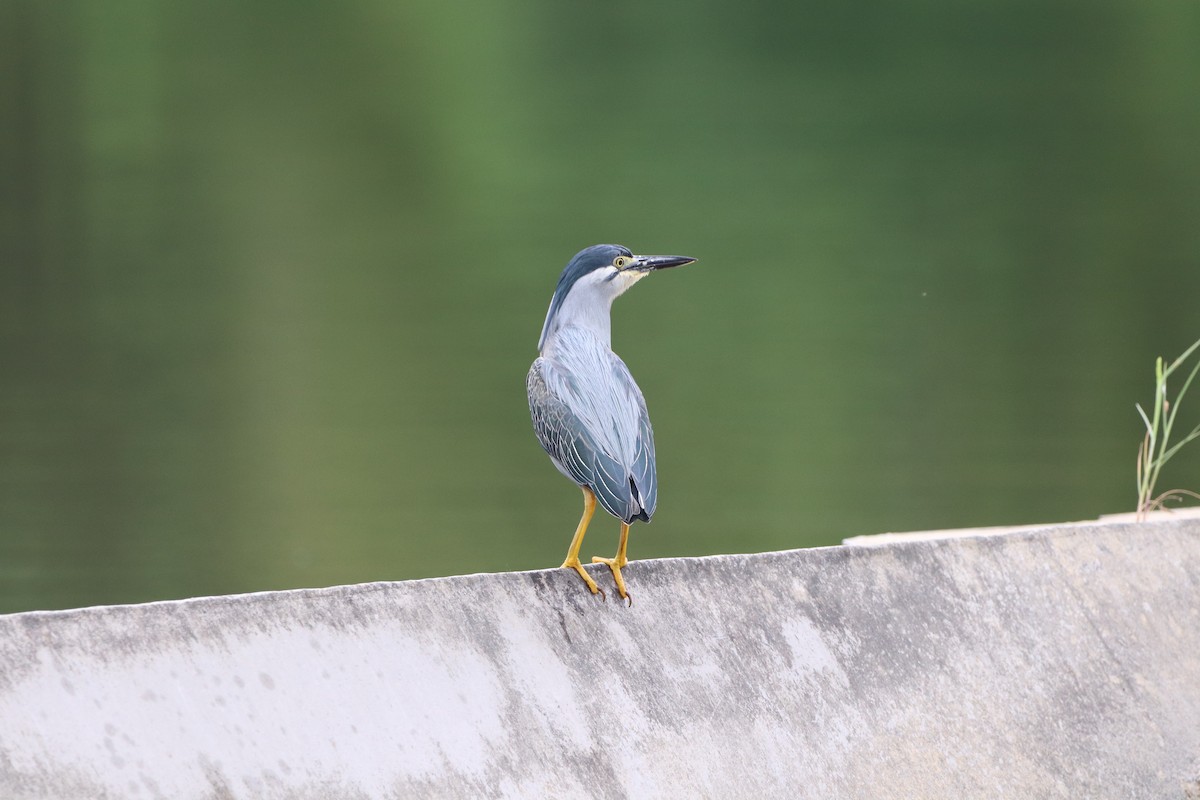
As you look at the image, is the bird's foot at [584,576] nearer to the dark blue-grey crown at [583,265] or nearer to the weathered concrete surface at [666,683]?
the weathered concrete surface at [666,683]

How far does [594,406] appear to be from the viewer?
8.56 feet

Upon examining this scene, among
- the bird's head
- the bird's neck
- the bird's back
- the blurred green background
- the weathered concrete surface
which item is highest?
the bird's head

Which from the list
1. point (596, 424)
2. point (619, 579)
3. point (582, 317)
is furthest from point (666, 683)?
point (582, 317)

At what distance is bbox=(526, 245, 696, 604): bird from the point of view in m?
2.49

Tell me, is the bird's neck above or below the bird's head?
below

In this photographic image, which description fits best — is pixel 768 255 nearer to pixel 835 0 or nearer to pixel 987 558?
pixel 835 0

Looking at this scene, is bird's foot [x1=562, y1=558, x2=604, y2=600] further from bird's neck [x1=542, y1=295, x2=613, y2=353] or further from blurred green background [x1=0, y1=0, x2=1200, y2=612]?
blurred green background [x1=0, y1=0, x2=1200, y2=612]

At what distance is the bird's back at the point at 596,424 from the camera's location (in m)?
2.50

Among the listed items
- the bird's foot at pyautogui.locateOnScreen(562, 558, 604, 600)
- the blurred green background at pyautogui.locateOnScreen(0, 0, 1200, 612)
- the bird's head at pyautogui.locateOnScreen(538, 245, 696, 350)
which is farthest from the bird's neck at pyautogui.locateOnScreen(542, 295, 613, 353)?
the blurred green background at pyautogui.locateOnScreen(0, 0, 1200, 612)

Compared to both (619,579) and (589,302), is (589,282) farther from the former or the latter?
(619,579)

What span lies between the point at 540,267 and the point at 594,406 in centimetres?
853

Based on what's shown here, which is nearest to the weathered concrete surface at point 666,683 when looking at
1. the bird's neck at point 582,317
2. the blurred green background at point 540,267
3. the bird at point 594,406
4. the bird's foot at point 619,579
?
the bird's foot at point 619,579

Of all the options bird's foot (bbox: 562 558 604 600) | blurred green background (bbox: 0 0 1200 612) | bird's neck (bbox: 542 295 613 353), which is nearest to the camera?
bird's foot (bbox: 562 558 604 600)

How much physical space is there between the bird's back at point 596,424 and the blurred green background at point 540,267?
153 inches
